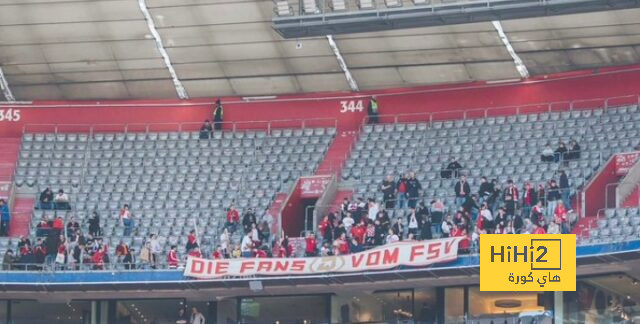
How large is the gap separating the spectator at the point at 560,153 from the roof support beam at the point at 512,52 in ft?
10.4

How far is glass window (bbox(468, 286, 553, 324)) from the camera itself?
131ft

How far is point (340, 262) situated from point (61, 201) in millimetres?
9282

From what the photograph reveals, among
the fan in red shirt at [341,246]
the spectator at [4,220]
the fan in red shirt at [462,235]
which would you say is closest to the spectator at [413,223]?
the fan in red shirt at [462,235]

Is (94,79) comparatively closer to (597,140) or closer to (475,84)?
(475,84)

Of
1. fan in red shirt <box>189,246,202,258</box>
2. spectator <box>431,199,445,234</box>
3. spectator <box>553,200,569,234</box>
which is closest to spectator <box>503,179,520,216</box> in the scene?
spectator <box>553,200,569,234</box>

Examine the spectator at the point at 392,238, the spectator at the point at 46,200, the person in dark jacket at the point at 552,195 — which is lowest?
the spectator at the point at 392,238

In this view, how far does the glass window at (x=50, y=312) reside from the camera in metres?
44.8

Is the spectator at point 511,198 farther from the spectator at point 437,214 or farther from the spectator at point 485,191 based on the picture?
the spectator at point 437,214

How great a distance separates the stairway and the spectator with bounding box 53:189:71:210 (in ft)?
2.21

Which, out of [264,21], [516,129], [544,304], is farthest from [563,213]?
[264,21]

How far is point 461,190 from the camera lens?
139 feet

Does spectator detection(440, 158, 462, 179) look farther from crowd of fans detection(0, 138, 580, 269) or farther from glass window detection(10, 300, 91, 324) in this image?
glass window detection(10, 300, 91, 324)

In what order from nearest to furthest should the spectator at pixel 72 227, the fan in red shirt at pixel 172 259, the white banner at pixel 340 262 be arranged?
the white banner at pixel 340 262 → the fan in red shirt at pixel 172 259 → the spectator at pixel 72 227

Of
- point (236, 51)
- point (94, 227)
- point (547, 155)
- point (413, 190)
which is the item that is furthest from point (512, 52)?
point (94, 227)
